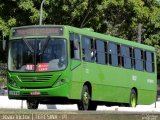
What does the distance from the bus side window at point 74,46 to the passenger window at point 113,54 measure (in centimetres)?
278

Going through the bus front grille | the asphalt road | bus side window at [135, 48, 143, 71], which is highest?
bus side window at [135, 48, 143, 71]

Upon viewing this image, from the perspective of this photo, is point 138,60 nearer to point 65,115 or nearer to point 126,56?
point 126,56

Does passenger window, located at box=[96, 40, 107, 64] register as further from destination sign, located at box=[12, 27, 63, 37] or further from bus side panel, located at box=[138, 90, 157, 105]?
bus side panel, located at box=[138, 90, 157, 105]

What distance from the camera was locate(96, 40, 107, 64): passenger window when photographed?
2242cm

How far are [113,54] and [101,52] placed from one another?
119 centimetres

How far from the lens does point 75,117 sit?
1219cm

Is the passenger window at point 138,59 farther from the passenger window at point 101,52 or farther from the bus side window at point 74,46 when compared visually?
the bus side window at point 74,46

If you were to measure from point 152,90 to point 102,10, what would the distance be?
55.3 feet

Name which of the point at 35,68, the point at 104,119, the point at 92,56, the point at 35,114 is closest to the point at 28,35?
the point at 35,68

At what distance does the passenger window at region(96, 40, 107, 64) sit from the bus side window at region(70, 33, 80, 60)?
1615 mm

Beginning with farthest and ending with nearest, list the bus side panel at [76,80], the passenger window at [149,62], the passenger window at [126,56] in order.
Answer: the passenger window at [149,62] → the passenger window at [126,56] → the bus side panel at [76,80]

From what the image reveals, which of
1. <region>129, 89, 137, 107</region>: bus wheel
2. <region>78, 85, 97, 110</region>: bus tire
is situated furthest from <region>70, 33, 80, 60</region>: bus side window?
<region>129, 89, 137, 107</region>: bus wheel

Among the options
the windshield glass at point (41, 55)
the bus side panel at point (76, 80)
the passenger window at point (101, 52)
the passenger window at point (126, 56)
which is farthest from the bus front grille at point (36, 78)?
the passenger window at point (126, 56)

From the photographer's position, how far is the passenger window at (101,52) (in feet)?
73.6
